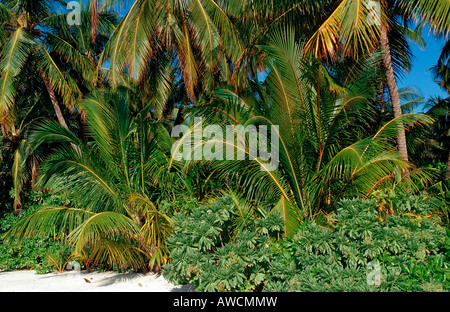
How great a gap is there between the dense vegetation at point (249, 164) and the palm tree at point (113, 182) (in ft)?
0.10

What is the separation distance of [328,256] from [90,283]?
4.38m

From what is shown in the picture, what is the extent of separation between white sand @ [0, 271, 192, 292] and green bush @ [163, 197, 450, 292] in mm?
1198

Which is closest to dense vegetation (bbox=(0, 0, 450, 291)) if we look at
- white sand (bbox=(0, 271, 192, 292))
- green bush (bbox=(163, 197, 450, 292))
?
green bush (bbox=(163, 197, 450, 292))

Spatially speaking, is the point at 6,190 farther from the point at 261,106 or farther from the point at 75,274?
the point at 261,106

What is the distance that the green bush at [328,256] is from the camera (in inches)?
140

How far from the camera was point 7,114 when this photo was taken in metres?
9.01

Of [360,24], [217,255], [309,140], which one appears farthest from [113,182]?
[360,24]

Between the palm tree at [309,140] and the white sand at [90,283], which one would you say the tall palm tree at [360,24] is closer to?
the palm tree at [309,140]

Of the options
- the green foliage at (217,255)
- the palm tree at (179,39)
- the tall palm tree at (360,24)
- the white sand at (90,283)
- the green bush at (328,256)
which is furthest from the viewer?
the palm tree at (179,39)

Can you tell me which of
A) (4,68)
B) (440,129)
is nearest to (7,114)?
(4,68)

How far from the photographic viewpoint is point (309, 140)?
555 centimetres

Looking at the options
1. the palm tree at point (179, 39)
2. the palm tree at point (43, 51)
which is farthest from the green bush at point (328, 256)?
the palm tree at point (43, 51)

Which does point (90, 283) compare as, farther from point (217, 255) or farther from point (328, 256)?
point (328, 256)
